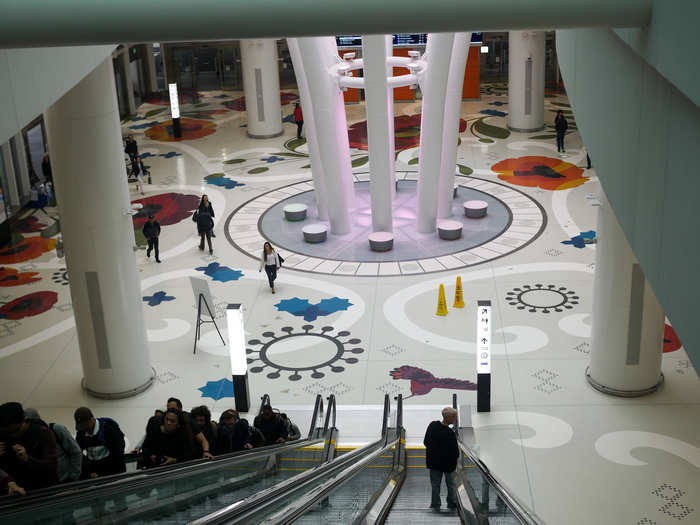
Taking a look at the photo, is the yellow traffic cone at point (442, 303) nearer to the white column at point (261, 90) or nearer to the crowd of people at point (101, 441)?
the crowd of people at point (101, 441)

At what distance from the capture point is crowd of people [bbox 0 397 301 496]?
6691 millimetres

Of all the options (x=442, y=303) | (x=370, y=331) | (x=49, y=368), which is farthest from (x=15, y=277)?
(x=442, y=303)

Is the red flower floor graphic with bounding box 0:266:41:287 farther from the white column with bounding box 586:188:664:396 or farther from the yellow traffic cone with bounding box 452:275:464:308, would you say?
the white column with bounding box 586:188:664:396

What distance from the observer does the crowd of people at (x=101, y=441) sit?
A: 22.0ft

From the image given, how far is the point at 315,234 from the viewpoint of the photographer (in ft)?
65.7

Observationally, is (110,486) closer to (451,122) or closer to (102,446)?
(102,446)

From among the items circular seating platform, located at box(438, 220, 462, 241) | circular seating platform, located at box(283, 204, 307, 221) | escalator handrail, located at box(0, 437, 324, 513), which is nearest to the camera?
escalator handrail, located at box(0, 437, 324, 513)

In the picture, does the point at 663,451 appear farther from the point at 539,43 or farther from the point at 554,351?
the point at 539,43

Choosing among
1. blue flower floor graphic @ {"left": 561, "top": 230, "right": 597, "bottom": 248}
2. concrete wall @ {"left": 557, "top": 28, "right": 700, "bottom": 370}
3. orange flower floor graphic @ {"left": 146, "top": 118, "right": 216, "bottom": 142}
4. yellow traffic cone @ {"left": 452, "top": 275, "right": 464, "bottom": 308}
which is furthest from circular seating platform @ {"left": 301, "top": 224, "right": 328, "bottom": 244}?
concrete wall @ {"left": 557, "top": 28, "right": 700, "bottom": 370}

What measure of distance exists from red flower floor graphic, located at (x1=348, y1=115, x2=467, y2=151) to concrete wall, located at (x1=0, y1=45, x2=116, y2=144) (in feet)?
67.5

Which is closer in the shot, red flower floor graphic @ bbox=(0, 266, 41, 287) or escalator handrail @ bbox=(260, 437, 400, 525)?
escalator handrail @ bbox=(260, 437, 400, 525)

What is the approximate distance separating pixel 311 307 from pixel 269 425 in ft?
20.5

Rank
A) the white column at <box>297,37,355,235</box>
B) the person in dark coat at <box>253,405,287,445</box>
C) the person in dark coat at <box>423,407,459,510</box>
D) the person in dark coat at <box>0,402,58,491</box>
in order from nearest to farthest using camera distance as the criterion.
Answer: the person in dark coat at <box>0,402,58,491</box> < the person in dark coat at <box>423,407,459,510</box> < the person in dark coat at <box>253,405,287,445</box> < the white column at <box>297,37,355,235</box>

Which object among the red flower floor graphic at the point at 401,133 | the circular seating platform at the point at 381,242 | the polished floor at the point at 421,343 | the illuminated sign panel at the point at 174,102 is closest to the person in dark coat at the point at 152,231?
the polished floor at the point at 421,343
